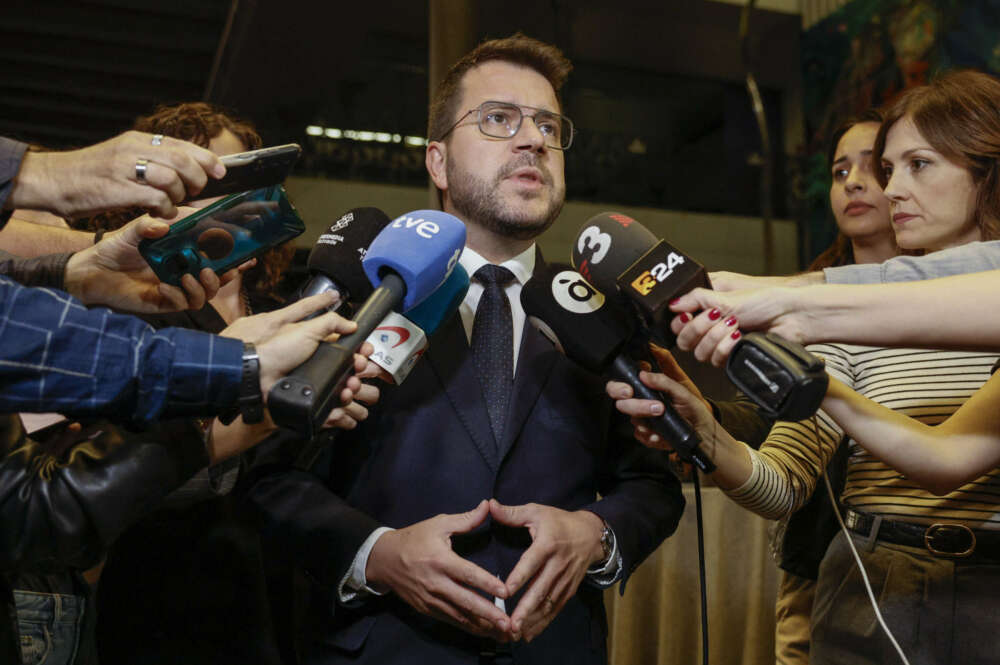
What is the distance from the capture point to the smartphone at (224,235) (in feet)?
4.15

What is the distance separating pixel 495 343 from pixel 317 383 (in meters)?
0.63

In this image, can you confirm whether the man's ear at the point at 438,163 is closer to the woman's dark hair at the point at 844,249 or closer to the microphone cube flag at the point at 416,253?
the microphone cube flag at the point at 416,253

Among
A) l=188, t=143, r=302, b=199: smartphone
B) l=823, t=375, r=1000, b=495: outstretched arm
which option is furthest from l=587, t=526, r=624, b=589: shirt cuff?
l=188, t=143, r=302, b=199: smartphone

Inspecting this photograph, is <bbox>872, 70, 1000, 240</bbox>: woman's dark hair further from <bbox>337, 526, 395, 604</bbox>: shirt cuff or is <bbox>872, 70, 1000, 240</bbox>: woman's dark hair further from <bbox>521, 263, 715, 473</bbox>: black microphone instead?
<bbox>337, 526, 395, 604</bbox>: shirt cuff

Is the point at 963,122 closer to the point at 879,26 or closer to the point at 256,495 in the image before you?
the point at 256,495

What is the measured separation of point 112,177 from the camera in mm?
1047

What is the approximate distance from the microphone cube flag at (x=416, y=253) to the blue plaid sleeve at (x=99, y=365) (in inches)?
11.5

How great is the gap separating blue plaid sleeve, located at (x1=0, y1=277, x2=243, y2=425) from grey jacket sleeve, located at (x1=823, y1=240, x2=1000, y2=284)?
36.7 inches

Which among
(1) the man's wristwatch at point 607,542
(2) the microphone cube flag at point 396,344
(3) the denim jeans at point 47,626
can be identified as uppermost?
(2) the microphone cube flag at point 396,344

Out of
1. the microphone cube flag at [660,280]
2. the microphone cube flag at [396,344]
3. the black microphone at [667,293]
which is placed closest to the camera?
the black microphone at [667,293]

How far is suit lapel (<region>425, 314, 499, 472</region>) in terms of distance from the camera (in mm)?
1425

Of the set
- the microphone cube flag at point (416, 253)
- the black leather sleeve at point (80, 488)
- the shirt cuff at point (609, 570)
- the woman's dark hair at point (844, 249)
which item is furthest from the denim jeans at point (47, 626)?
the woman's dark hair at point (844, 249)

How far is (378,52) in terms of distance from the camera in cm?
598

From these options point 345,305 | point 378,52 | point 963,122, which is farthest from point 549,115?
point 378,52
